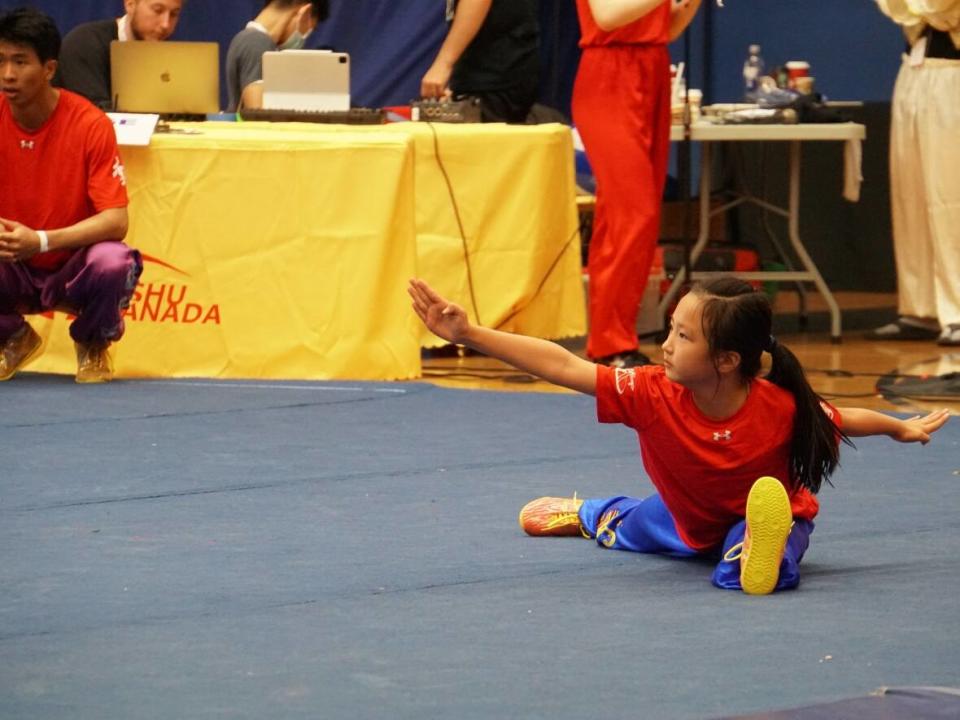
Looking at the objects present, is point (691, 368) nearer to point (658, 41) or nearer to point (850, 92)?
point (658, 41)

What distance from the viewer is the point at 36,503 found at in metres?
3.55

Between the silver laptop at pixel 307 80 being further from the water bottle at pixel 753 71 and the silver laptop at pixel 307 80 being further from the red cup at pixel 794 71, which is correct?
the red cup at pixel 794 71

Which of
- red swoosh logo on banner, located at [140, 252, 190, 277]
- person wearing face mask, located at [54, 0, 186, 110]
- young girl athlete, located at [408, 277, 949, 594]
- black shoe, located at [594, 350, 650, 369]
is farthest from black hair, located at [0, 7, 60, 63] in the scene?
young girl athlete, located at [408, 277, 949, 594]

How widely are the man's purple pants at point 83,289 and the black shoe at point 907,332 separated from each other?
2904 mm

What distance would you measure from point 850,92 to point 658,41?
296cm

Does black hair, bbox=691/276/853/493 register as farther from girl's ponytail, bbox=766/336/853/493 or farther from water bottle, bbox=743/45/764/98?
water bottle, bbox=743/45/764/98

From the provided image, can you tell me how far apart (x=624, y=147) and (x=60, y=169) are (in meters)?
1.67

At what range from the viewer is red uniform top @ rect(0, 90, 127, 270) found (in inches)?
199

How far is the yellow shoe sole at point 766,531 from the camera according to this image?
2.79 metres

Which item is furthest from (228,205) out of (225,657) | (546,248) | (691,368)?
(225,657)

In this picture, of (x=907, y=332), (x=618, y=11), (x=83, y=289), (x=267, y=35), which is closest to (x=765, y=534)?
(x=618, y=11)

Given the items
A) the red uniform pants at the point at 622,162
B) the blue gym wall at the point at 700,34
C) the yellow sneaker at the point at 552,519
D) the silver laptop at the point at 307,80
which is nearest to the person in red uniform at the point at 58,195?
the silver laptop at the point at 307,80

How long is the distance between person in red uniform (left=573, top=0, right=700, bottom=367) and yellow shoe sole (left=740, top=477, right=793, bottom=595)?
254cm

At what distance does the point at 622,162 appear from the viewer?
17.7 ft
